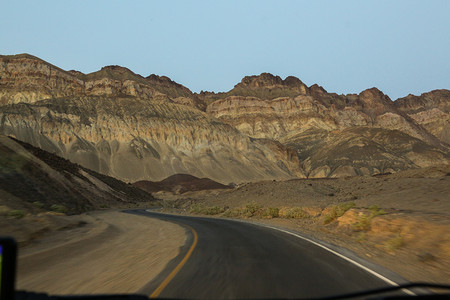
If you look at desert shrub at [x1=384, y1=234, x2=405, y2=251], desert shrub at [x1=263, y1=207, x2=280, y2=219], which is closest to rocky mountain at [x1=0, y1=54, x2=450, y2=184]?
desert shrub at [x1=263, y1=207, x2=280, y2=219]

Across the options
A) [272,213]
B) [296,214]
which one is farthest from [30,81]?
[296,214]

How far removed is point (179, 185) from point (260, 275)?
321 ft

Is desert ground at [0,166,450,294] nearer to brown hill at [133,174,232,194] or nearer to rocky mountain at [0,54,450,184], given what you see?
brown hill at [133,174,232,194]

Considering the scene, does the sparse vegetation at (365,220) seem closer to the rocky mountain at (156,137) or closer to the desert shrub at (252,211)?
the desert shrub at (252,211)

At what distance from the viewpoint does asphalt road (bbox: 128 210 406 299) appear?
6160 millimetres

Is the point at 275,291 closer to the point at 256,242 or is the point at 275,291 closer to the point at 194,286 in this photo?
the point at 194,286

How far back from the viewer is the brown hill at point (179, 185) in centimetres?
10150

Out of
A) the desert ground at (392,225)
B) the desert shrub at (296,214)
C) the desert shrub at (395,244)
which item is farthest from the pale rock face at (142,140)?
the desert shrub at (395,244)

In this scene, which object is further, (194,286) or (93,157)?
(93,157)

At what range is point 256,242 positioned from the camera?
13102mm

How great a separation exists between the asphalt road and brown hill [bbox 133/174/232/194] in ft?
293

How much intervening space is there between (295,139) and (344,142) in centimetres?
2860

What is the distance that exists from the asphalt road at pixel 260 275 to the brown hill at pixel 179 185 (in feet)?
293

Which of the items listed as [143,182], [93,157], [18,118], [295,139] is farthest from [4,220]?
[295,139]
